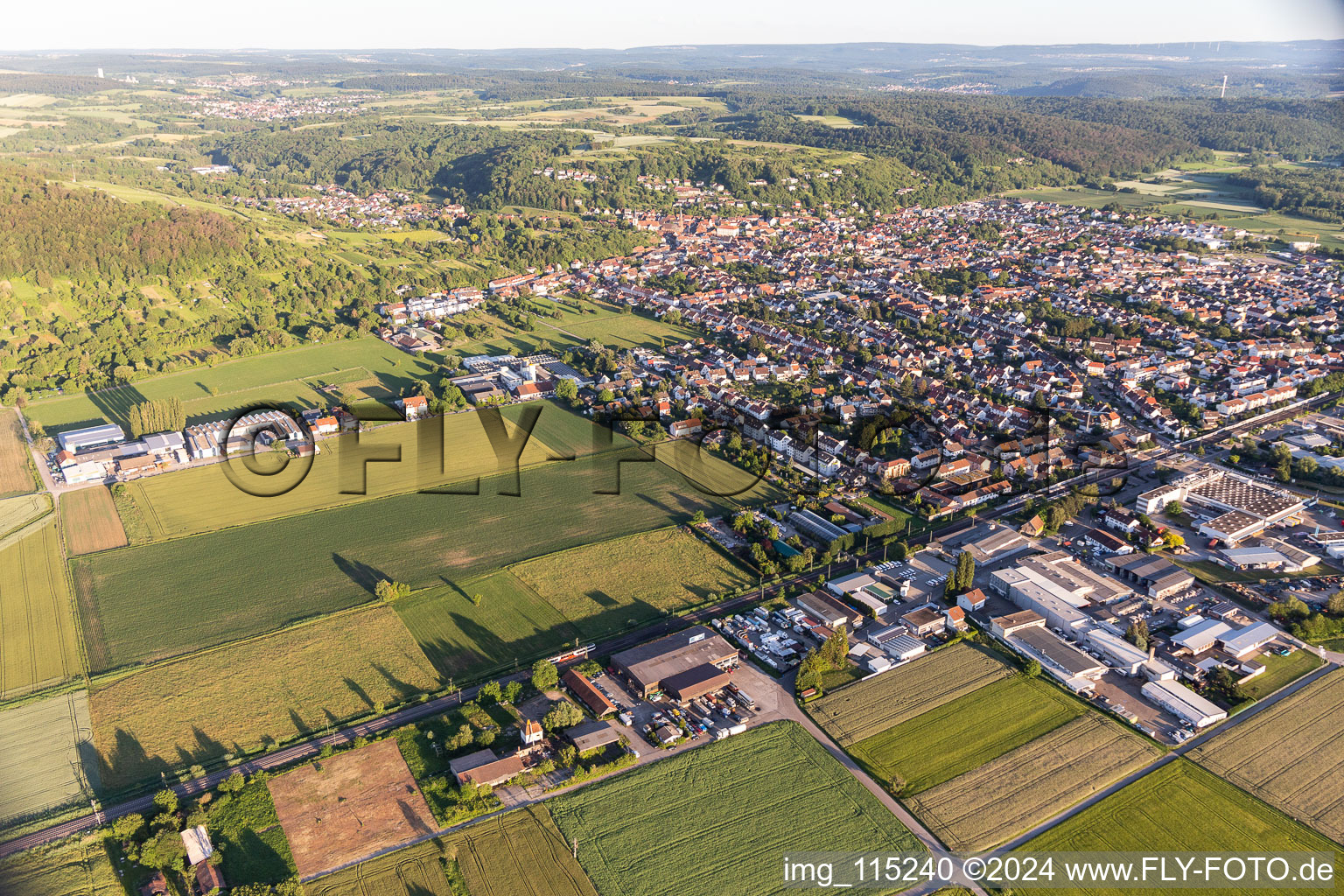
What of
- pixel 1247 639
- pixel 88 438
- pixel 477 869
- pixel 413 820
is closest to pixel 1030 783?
pixel 1247 639

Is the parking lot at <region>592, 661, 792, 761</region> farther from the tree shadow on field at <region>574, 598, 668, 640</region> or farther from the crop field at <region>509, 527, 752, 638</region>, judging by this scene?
the crop field at <region>509, 527, 752, 638</region>

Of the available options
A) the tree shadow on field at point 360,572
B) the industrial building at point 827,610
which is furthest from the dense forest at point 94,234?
the industrial building at point 827,610

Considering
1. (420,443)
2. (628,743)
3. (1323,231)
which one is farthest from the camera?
(1323,231)

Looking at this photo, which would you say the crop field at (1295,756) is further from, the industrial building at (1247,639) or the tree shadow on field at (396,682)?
the tree shadow on field at (396,682)

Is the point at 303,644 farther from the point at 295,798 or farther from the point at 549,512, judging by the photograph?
the point at 549,512

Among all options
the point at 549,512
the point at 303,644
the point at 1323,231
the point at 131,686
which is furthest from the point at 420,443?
the point at 1323,231
